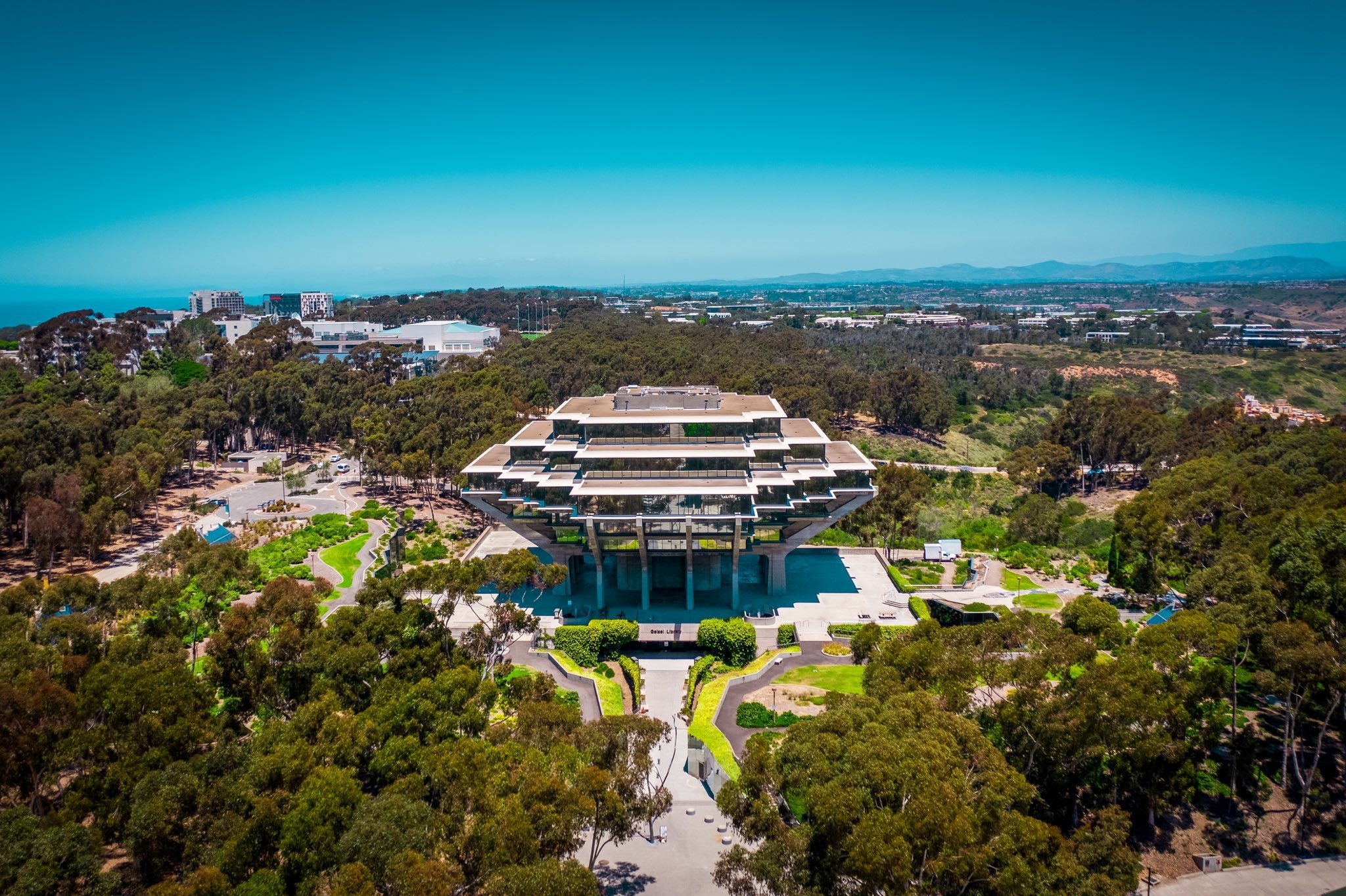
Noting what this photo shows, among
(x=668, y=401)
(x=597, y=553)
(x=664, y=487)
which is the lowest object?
(x=597, y=553)

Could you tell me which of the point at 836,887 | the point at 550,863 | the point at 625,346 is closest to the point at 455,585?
the point at 550,863

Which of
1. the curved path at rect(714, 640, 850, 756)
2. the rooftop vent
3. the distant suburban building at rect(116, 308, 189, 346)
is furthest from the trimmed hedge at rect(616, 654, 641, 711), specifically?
the distant suburban building at rect(116, 308, 189, 346)

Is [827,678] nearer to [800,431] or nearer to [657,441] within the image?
[657,441]

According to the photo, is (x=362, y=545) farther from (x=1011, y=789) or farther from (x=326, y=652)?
(x=1011, y=789)

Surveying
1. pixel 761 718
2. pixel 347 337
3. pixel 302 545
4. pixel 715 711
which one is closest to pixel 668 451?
pixel 715 711

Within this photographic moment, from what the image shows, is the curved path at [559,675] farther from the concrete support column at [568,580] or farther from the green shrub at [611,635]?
the concrete support column at [568,580]

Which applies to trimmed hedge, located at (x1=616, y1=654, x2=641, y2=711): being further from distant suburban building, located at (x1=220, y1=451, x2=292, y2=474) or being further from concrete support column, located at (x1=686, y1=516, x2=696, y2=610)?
distant suburban building, located at (x1=220, y1=451, x2=292, y2=474)

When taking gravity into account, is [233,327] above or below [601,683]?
above
